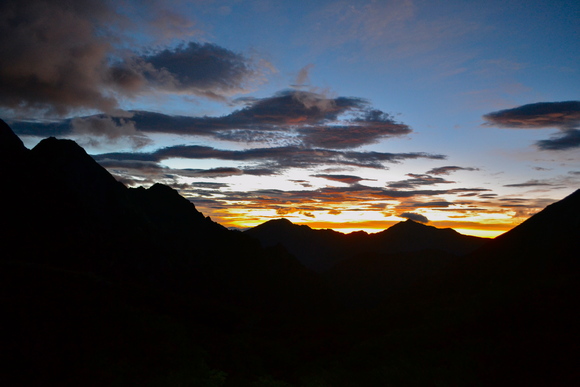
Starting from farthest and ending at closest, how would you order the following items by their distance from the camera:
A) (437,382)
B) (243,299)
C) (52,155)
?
(243,299)
(52,155)
(437,382)

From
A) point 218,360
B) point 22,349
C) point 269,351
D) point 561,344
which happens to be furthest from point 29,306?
point 561,344

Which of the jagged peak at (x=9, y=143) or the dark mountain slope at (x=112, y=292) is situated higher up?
the jagged peak at (x=9, y=143)

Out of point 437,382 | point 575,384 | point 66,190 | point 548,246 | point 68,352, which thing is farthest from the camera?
point 66,190

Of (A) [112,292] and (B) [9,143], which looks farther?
(B) [9,143]

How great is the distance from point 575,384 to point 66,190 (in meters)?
151

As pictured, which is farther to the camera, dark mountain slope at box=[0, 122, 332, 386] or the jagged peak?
the jagged peak

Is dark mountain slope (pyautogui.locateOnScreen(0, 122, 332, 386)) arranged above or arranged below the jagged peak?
below

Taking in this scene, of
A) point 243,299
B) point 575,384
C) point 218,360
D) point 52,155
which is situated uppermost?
point 52,155

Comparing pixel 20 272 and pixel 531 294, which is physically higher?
pixel 20 272

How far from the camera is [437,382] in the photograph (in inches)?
746

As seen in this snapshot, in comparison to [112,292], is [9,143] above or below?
above

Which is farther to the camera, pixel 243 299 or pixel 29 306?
pixel 243 299

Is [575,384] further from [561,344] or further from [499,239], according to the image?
[499,239]

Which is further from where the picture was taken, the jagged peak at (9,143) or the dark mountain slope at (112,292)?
the jagged peak at (9,143)
